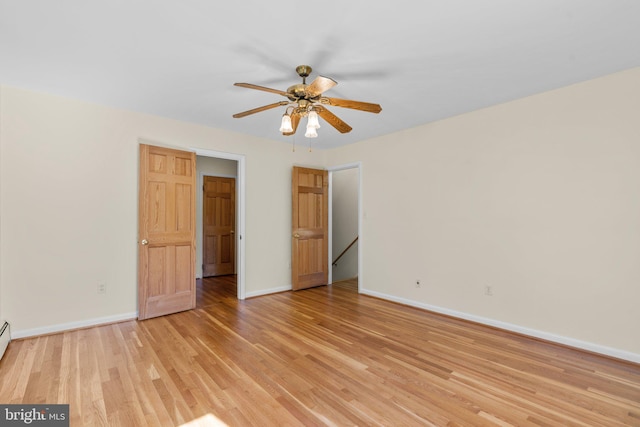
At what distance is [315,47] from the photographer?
2170 mm

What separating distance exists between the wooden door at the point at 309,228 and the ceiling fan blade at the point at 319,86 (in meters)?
2.71

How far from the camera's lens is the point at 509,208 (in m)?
3.26

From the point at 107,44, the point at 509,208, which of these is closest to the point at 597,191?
the point at 509,208

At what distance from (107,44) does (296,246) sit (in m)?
3.53

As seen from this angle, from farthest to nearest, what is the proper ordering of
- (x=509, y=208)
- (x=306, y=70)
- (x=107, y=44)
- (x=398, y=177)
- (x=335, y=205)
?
(x=335, y=205)
(x=398, y=177)
(x=509, y=208)
(x=306, y=70)
(x=107, y=44)

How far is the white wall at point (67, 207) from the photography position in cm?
291

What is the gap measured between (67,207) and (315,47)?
123 inches

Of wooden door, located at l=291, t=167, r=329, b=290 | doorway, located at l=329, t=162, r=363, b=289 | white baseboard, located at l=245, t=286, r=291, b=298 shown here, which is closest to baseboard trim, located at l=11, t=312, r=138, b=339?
white baseboard, located at l=245, t=286, r=291, b=298

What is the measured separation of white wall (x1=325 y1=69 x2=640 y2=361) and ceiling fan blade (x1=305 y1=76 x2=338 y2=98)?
2.30 meters

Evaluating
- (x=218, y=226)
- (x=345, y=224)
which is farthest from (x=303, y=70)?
(x=218, y=226)

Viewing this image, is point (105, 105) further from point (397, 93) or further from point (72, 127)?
point (397, 93)

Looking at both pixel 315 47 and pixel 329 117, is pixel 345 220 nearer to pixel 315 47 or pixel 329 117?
pixel 329 117

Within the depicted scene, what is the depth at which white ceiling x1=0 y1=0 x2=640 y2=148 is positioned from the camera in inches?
71.1

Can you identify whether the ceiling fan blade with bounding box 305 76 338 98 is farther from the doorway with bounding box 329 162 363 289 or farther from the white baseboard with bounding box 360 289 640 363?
the doorway with bounding box 329 162 363 289
